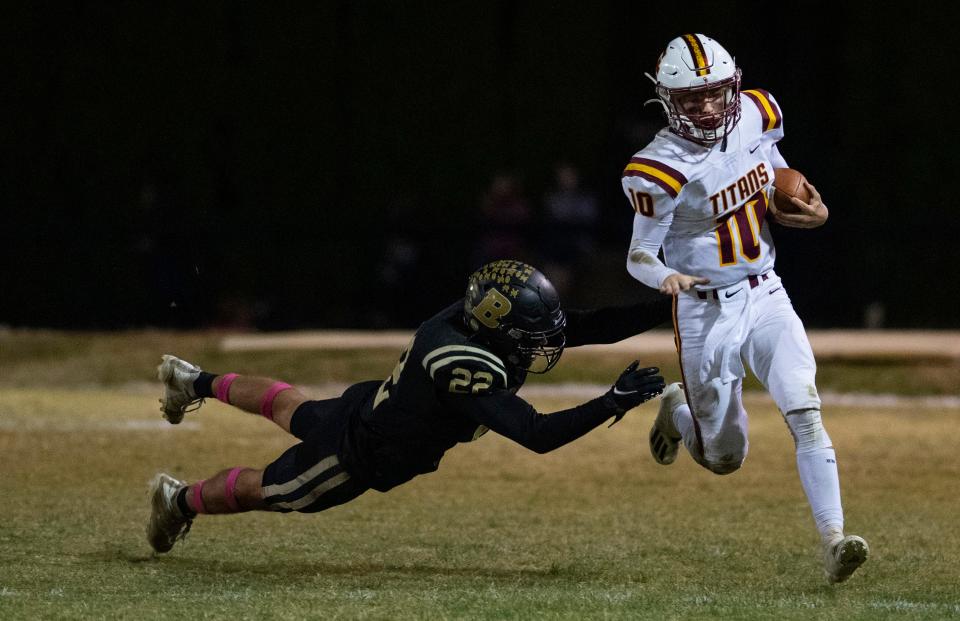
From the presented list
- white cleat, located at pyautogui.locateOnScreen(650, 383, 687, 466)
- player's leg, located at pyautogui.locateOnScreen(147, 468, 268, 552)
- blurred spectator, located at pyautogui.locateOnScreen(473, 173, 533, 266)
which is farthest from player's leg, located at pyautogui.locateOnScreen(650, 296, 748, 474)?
blurred spectator, located at pyautogui.locateOnScreen(473, 173, 533, 266)

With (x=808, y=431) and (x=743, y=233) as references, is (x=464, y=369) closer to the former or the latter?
(x=808, y=431)

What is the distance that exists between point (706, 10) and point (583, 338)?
531 inches

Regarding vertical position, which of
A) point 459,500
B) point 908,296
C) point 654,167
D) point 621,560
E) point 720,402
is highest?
point 654,167

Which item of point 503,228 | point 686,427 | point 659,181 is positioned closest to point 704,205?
point 659,181

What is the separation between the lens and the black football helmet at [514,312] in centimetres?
595

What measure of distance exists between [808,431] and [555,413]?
1.16 metres

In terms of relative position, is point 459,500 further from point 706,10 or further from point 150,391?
point 706,10

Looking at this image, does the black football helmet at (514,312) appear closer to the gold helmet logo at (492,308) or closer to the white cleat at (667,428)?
the gold helmet logo at (492,308)

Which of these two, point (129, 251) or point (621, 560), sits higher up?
point (621, 560)

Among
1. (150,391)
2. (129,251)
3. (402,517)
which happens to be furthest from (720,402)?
(129,251)

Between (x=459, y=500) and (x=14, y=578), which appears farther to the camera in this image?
(x=459, y=500)

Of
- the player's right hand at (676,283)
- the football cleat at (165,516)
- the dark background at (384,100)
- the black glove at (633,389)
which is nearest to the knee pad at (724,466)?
the player's right hand at (676,283)

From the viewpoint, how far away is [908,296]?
16.8m

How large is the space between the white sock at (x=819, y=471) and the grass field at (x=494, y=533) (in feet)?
0.94
